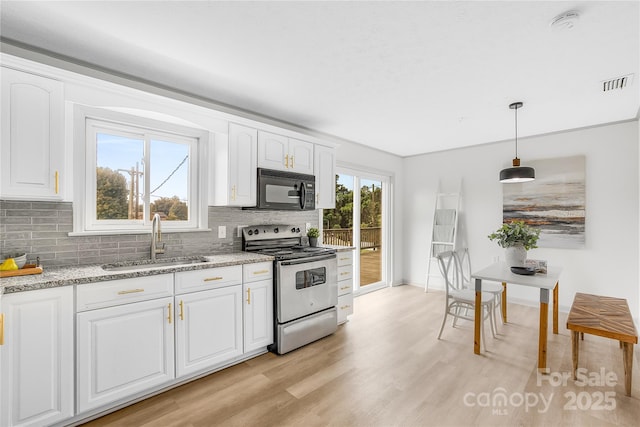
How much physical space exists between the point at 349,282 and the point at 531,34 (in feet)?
9.39

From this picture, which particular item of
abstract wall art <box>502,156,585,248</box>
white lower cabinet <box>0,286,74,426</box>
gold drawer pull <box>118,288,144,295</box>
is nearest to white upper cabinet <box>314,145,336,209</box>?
gold drawer pull <box>118,288,144,295</box>

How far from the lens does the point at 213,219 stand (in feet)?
10.4

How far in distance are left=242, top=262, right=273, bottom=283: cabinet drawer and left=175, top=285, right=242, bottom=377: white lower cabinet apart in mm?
113

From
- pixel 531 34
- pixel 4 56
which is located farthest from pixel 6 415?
pixel 531 34

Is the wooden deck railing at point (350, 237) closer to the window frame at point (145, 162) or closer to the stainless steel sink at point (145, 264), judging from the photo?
the window frame at point (145, 162)

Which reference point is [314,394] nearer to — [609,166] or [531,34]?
[531,34]

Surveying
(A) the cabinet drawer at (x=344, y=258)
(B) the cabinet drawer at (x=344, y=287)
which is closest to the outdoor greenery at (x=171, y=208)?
(A) the cabinet drawer at (x=344, y=258)

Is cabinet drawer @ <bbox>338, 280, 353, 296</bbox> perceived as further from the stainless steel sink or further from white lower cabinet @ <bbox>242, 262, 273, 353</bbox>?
the stainless steel sink

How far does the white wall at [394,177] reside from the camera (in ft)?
16.3

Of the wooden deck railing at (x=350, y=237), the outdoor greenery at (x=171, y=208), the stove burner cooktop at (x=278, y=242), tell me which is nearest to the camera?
the outdoor greenery at (x=171, y=208)

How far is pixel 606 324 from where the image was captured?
7.73 feet

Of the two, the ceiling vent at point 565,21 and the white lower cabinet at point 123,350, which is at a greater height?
the ceiling vent at point 565,21

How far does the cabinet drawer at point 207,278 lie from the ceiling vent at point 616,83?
3.52 meters

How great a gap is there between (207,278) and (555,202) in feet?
14.6
